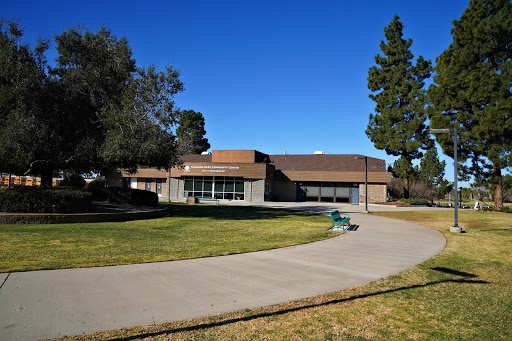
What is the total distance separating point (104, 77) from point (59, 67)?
9.19 ft

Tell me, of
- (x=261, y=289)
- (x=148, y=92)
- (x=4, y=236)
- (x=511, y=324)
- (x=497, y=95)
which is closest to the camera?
(x=511, y=324)

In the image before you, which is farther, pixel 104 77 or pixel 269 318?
pixel 104 77

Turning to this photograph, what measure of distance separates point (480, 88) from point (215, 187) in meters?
29.0

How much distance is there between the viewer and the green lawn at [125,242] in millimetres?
7469

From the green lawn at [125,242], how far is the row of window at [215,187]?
1019 inches

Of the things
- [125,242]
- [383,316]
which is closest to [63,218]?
[125,242]

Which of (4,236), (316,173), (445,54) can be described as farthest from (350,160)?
(4,236)

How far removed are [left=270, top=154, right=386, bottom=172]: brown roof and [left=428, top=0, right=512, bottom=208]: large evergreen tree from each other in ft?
42.2

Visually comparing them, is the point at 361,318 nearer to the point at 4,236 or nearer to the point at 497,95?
the point at 4,236

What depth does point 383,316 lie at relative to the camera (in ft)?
15.0

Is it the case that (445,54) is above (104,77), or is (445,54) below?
above

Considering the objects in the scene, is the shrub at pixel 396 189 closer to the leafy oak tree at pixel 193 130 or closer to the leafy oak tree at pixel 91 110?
the leafy oak tree at pixel 91 110

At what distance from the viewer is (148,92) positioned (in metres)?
17.9

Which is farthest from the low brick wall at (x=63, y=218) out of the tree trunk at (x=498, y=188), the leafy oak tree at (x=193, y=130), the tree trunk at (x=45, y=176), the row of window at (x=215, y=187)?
the leafy oak tree at (x=193, y=130)
